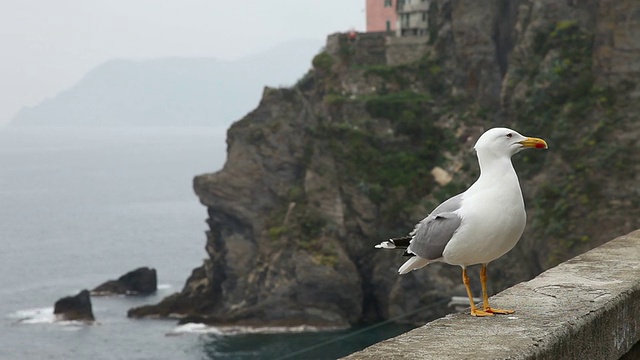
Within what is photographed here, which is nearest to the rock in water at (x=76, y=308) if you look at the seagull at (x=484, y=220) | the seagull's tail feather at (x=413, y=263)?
the seagull's tail feather at (x=413, y=263)

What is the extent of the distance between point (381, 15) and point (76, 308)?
101ft

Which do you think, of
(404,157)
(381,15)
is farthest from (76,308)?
(381,15)

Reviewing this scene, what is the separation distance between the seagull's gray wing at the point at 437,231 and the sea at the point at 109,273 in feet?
169

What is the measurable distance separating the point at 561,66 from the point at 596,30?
341 cm

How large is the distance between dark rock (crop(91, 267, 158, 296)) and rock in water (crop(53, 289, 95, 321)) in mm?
8133

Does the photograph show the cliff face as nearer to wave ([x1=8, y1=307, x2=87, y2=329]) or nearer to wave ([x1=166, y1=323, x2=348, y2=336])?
wave ([x1=166, y1=323, x2=348, y2=336])

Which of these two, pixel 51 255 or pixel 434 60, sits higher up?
pixel 434 60

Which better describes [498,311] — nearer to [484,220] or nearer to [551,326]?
[484,220]

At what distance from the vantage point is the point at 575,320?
476 centimetres

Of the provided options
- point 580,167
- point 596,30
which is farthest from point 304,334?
point 596,30

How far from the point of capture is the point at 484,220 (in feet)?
18.1

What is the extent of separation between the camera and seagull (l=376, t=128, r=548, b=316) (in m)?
5.52

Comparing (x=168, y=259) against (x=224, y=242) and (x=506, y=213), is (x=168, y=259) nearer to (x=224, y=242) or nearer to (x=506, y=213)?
(x=224, y=242)

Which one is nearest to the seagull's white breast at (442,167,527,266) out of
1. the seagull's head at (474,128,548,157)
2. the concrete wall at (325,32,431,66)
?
the seagull's head at (474,128,548,157)
